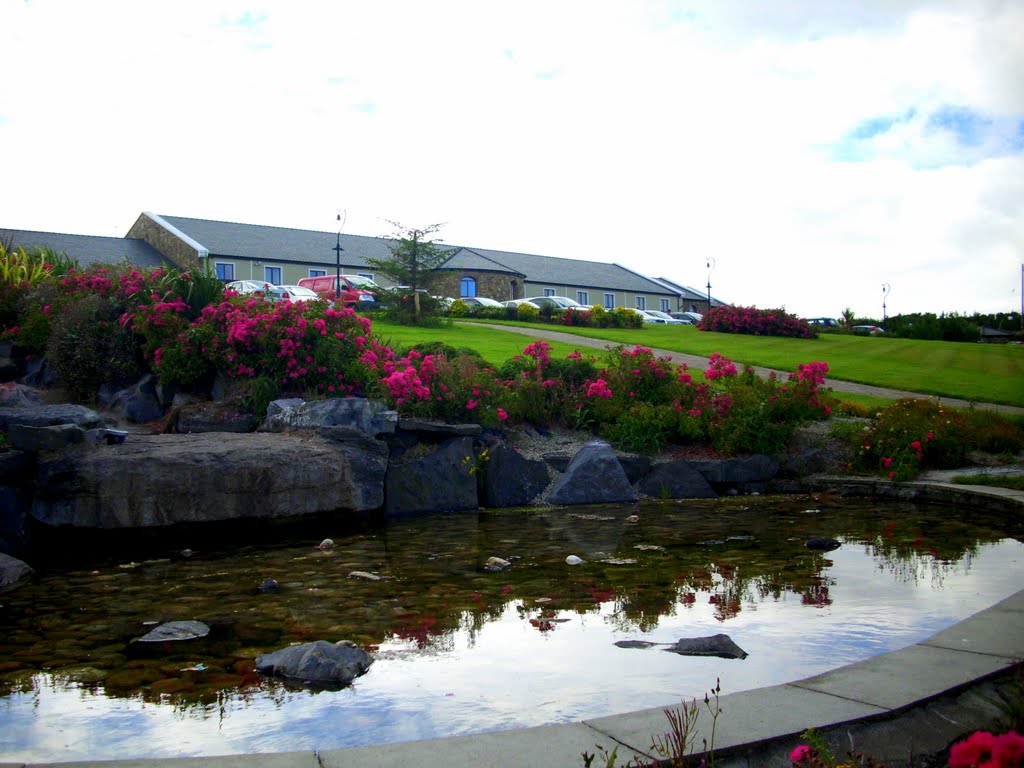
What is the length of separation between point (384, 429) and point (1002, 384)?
14.5 m

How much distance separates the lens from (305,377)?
11.1 m

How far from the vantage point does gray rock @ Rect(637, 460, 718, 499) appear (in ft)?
36.1

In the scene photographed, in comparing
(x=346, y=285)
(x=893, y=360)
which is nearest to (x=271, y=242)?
(x=346, y=285)

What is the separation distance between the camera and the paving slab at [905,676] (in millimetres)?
3193

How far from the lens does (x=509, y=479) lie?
1042 centimetres

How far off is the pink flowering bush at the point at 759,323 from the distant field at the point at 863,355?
1967 millimetres

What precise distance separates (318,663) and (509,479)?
6.38 meters

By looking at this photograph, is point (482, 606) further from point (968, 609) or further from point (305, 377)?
point (305, 377)

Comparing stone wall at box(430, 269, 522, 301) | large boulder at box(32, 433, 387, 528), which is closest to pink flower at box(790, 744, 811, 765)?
large boulder at box(32, 433, 387, 528)

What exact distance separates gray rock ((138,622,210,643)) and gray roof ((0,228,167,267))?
37021 mm

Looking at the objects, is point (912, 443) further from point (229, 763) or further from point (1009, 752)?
point (229, 763)

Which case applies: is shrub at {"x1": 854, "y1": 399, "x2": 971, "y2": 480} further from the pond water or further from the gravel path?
the pond water

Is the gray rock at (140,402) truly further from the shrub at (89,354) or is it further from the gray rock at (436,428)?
the gray rock at (436,428)

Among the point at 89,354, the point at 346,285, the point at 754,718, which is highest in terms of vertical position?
the point at 346,285
